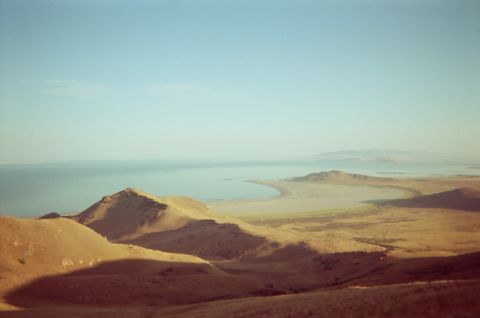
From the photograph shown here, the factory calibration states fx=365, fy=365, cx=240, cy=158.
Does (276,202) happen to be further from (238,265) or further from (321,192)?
(238,265)

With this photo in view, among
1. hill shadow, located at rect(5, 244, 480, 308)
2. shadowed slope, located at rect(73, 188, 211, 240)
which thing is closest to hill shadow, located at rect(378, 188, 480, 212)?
shadowed slope, located at rect(73, 188, 211, 240)

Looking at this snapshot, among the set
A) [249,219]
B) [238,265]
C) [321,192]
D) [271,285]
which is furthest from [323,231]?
[321,192]

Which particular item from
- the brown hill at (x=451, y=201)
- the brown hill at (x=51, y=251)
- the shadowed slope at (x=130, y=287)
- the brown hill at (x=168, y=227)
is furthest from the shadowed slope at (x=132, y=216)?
the brown hill at (x=451, y=201)

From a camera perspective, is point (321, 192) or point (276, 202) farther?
point (321, 192)

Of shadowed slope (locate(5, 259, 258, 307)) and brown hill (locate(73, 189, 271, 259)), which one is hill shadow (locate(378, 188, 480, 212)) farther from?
shadowed slope (locate(5, 259, 258, 307))

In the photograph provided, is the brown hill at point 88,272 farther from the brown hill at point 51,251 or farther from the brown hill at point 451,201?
the brown hill at point 451,201

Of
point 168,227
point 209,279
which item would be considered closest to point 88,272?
point 209,279

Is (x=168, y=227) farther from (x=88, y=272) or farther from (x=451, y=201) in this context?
(x=451, y=201)
